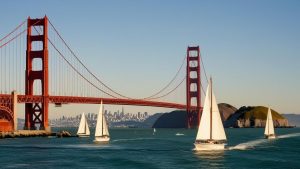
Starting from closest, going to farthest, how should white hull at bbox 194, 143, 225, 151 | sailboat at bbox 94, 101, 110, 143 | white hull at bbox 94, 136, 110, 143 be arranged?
white hull at bbox 194, 143, 225, 151 < white hull at bbox 94, 136, 110, 143 < sailboat at bbox 94, 101, 110, 143

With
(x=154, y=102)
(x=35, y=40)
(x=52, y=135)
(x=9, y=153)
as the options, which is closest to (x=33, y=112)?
(x=52, y=135)

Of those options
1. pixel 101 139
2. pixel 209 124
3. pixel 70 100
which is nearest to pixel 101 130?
pixel 101 139

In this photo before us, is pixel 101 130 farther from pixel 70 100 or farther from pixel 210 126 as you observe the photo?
pixel 210 126

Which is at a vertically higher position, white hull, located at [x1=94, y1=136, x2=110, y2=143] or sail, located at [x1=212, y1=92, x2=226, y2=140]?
sail, located at [x1=212, y1=92, x2=226, y2=140]

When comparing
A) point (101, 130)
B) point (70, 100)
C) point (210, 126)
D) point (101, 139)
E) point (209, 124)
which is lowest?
point (101, 139)

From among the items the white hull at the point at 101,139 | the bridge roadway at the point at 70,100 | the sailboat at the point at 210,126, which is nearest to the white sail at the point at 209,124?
the sailboat at the point at 210,126

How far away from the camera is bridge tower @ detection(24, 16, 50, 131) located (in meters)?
116

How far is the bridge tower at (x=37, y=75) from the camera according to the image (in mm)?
115750

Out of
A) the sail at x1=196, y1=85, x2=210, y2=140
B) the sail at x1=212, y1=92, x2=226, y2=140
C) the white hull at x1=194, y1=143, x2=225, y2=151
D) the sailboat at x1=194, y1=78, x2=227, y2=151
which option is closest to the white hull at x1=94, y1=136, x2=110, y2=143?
the white hull at x1=194, y1=143, x2=225, y2=151

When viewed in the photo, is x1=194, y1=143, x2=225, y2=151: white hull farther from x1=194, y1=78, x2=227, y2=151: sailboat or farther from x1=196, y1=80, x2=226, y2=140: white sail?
x1=196, y1=80, x2=226, y2=140: white sail

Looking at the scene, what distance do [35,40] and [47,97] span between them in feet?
40.0

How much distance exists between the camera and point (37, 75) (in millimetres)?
116938

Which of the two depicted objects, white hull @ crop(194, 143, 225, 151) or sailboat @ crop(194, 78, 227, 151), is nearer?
sailboat @ crop(194, 78, 227, 151)

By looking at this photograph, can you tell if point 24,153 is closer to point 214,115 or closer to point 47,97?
point 214,115
